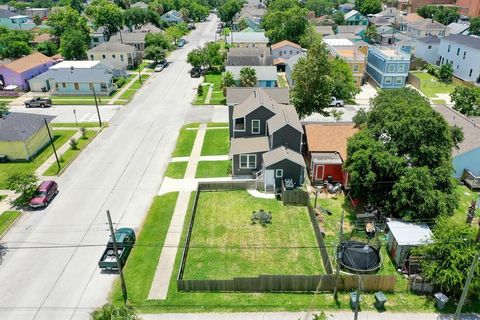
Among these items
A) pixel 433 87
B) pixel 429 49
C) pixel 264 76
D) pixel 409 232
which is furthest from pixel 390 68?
pixel 409 232

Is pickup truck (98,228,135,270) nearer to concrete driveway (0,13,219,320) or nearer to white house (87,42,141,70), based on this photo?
concrete driveway (0,13,219,320)

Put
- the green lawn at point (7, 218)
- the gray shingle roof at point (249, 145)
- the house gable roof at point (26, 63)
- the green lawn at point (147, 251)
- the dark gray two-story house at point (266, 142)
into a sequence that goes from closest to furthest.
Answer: the green lawn at point (147, 251), the green lawn at point (7, 218), the dark gray two-story house at point (266, 142), the gray shingle roof at point (249, 145), the house gable roof at point (26, 63)

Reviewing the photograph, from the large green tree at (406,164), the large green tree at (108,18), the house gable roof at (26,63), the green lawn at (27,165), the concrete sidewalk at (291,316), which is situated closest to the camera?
the concrete sidewalk at (291,316)

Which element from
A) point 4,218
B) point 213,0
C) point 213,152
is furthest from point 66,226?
point 213,0

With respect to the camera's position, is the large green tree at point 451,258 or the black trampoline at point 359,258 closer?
the large green tree at point 451,258

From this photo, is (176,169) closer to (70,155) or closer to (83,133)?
(70,155)

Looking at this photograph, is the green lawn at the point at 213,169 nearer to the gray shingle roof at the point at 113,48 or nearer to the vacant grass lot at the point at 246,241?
the vacant grass lot at the point at 246,241

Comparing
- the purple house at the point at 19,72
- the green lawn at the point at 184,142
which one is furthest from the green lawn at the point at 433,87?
the purple house at the point at 19,72
